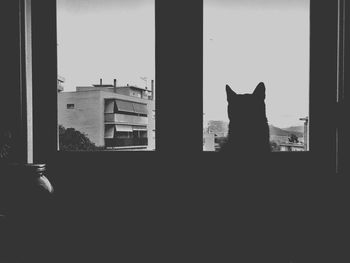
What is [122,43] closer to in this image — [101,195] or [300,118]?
[101,195]

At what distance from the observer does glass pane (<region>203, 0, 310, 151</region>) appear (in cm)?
168

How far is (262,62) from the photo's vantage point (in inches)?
67.2

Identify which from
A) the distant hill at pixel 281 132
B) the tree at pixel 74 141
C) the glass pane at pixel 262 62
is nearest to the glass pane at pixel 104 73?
the tree at pixel 74 141

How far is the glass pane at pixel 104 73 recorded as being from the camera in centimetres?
172

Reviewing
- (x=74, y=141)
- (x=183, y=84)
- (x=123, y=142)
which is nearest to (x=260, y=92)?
(x=183, y=84)

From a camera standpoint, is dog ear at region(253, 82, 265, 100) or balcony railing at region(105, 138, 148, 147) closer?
dog ear at region(253, 82, 265, 100)

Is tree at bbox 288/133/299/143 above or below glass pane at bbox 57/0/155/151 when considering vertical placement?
below

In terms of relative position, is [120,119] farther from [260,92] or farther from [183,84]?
[260,92]

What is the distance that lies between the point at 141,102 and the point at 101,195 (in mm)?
535

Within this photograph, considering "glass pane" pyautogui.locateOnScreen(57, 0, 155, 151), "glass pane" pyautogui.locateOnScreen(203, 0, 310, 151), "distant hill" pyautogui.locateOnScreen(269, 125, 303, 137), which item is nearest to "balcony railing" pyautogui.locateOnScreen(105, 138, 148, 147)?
"glass pane" pyautogui.locateOnScreen(57, 0, 155, 151)

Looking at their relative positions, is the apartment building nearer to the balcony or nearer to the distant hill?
the balcony

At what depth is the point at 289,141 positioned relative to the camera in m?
1.69

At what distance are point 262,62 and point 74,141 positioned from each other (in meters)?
1.09

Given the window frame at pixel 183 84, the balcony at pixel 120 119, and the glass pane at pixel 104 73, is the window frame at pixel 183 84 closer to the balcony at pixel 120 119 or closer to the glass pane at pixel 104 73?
the glass pane at pixel 104 73
